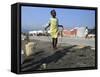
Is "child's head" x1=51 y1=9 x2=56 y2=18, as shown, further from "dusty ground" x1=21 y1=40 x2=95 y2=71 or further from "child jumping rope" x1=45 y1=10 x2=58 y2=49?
"dusty ground" x1=21 y1=40 x2=95 y2=71

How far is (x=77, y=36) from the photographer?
261 cm

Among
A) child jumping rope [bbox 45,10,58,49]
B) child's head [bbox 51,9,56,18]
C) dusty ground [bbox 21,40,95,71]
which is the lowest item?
dusty ground [bbox 21,40,95,71]

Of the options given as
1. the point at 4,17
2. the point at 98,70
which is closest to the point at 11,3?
the point at 4,17

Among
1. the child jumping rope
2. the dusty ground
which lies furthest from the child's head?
the dusty ground

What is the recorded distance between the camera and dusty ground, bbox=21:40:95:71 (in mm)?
2414

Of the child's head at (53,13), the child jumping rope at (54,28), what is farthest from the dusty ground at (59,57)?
the child's head at (53,13)

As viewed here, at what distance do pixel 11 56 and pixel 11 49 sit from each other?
6 centimetres

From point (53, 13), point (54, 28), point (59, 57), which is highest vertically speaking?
point (53, 13)

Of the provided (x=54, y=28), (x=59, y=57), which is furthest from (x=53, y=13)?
(x=59, y=57)

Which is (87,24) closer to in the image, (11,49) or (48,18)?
(48,18)

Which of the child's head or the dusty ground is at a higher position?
the child's head

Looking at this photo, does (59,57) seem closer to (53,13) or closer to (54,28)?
(54,28)

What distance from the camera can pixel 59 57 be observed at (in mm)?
2520

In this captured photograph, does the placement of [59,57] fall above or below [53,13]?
below
